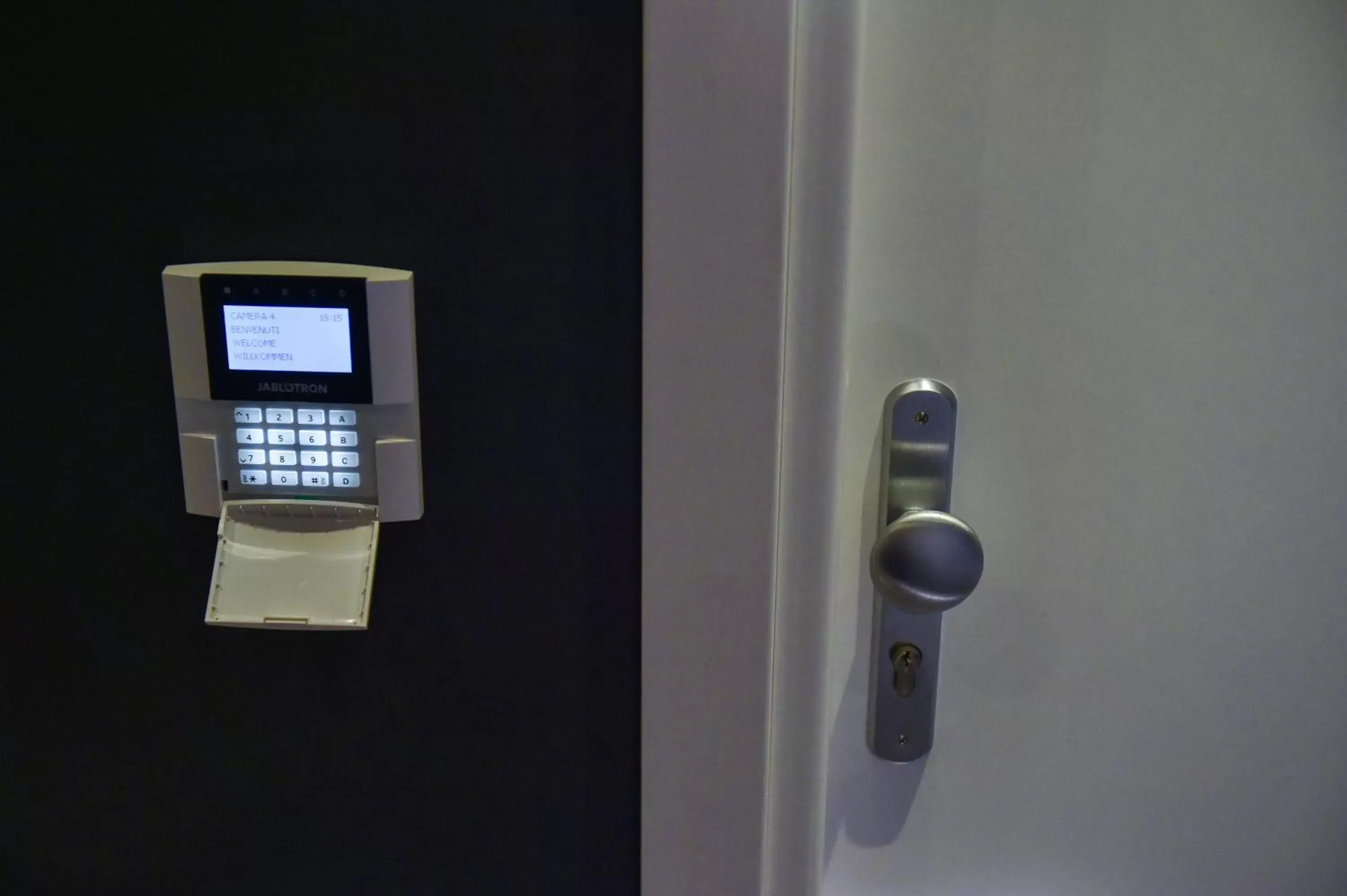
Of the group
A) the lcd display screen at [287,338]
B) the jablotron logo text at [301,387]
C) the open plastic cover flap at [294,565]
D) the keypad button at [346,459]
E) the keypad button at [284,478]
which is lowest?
the open plastic cover flap at [294,565]

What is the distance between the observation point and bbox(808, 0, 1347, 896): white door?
764 mm

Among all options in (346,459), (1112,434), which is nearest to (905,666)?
(1112,434)

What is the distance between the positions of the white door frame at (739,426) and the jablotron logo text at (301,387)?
0.20 m

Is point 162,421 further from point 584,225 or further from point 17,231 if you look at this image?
point 584,225

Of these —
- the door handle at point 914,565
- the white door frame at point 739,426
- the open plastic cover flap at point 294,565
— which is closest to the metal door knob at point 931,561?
the door handle at point 914,565

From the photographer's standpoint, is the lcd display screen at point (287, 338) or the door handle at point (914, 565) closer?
the lcd display screen at point (287, 338)

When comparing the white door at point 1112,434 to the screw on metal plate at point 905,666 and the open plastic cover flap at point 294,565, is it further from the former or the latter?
the open plastic cover flap at point 294,565

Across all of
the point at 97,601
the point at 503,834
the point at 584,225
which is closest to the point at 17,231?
the point at 97,601

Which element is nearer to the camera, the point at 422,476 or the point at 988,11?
the point at 422,476

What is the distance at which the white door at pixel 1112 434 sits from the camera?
0.76 metres

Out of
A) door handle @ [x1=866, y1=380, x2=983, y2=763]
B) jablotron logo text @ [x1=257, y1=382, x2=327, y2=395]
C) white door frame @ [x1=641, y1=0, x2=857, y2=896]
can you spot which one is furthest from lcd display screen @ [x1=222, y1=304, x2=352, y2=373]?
door handle @ [x1=866, y1=380, x2=983, y2=763]

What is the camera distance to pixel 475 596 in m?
0.64

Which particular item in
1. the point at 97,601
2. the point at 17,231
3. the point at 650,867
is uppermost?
the point at 17,231

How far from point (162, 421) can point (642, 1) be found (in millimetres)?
409
